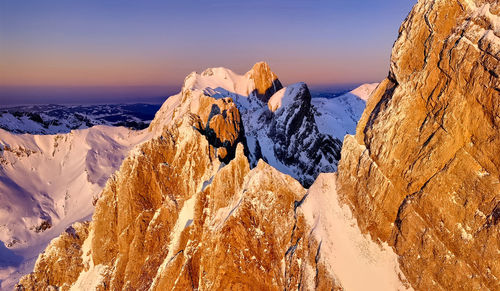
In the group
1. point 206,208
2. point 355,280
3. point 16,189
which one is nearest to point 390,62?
point 355,280

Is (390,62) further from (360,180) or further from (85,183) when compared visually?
(85,183)

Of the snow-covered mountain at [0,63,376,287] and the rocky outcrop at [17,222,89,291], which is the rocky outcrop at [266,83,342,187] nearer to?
the snow-covered mountain at [0,63,376,287]

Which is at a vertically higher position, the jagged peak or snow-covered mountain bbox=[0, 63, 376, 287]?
the jagged peak

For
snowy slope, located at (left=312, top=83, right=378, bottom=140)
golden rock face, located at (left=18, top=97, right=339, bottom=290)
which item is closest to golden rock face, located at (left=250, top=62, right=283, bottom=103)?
snowy slope, located at (left=312, top=83, right=378, bottom=140)

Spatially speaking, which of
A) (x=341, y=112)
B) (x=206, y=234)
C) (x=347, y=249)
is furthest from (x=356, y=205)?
(x=341, y=112)

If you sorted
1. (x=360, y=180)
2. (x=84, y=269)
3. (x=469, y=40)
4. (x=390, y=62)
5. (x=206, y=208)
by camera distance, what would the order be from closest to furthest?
(x=469, y=40) → (x=390, y=62) → (x=360, y=180) → (x=206, y=208) → (x=84, y=269)

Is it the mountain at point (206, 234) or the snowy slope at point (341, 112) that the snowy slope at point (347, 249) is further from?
the snowy slope at point (341, 112)
